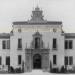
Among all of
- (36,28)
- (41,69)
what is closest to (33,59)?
(41,69)

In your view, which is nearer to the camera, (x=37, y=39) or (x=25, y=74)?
(x=25, y=74)

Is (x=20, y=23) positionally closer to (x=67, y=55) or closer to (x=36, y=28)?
(x=36, y=28)

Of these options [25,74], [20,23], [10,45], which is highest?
[20,23]

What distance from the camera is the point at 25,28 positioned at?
48062 millimetres

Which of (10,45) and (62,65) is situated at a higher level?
(10,45)

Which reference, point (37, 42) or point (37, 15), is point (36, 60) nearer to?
point (37, 42)

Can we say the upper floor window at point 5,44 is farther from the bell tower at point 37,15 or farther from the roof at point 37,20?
the bell tower at point 37,15

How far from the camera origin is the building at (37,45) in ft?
155

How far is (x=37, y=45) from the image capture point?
156 feet

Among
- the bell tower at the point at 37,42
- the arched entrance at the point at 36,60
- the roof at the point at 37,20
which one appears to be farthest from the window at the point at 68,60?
the roof at the point at 37,20

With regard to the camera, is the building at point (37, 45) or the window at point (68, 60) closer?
the building at point (37, 45)

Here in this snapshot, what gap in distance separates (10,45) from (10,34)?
1.81 metres

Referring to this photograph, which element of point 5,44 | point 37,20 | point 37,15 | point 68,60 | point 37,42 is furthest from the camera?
point 37,15

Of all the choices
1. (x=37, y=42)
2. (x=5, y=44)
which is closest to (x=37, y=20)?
(x=37, y=42)
